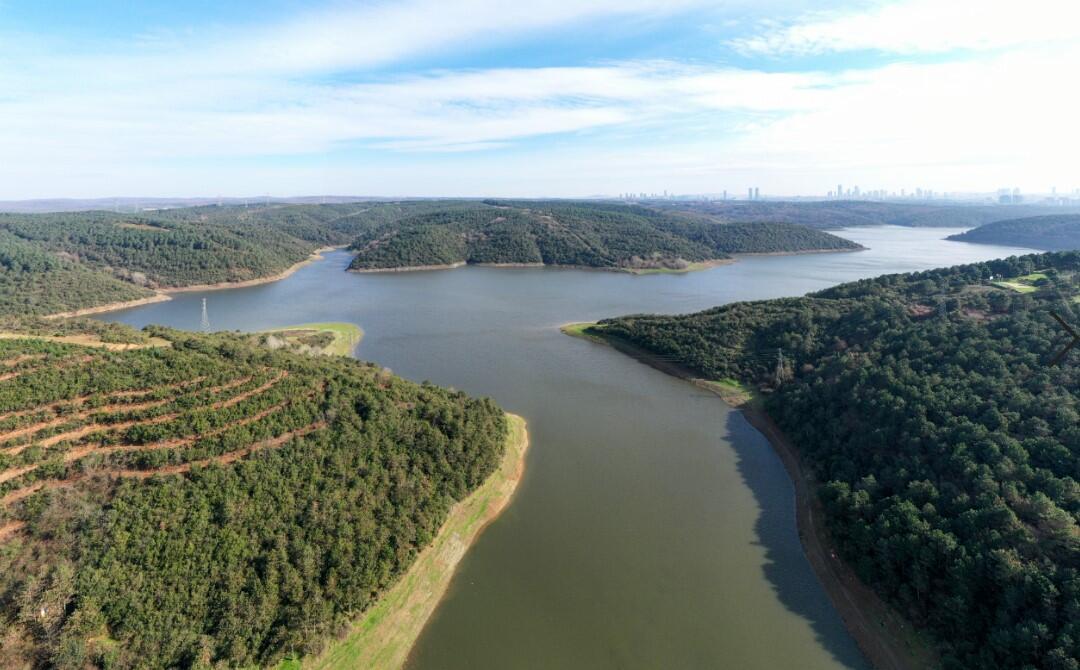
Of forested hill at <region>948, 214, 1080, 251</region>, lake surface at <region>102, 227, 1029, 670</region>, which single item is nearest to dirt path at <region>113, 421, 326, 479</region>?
lake surface at <region>102, 227, 1029, 670</region>

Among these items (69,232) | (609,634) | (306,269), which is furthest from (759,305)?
(69,232)

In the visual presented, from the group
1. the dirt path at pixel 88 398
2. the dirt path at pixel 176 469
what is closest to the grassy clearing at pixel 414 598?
the dirt path at pixel 176 469

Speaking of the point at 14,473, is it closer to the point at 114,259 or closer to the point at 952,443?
the point at 952,443

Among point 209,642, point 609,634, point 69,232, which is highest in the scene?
point 69,232

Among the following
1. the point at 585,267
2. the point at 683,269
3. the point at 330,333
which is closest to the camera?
the point at 330,333

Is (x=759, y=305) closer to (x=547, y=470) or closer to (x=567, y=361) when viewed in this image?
(x=567, y=361)

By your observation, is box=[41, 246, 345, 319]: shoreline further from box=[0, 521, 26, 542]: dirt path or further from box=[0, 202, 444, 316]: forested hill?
box=[0, 521, 26, 542]: dirt path

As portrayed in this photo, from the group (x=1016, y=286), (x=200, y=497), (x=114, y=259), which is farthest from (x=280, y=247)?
(x=1016, y=286)

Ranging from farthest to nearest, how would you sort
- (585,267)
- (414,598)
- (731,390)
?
(585,267)
(731,390)
(414,598)
